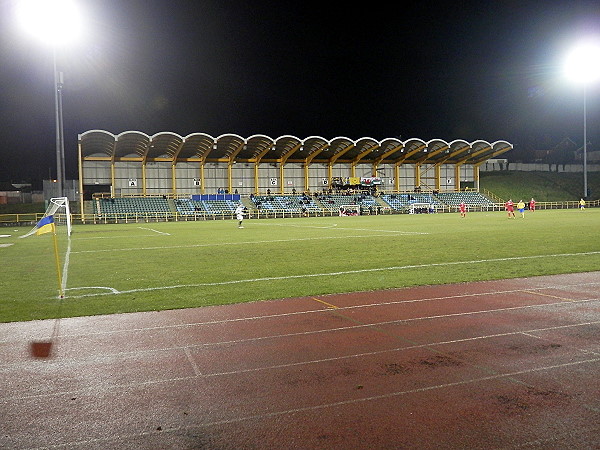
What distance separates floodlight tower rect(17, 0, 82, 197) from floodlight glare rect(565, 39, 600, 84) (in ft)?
138

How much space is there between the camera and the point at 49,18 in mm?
25875

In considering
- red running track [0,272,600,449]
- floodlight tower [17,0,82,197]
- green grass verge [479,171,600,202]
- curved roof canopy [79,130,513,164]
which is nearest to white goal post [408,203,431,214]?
curved roof canopy [79,130,513,164]

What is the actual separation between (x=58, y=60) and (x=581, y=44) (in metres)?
43.1

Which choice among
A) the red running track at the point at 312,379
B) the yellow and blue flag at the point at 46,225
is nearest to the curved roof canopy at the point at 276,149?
the yellow and blue flag at the point at 46,225

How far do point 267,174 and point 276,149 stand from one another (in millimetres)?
4753

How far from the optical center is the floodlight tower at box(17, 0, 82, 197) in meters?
25.6

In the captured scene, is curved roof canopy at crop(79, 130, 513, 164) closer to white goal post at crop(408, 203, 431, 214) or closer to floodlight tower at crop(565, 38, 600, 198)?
white goal post at crop(408, 203, 431, 214)

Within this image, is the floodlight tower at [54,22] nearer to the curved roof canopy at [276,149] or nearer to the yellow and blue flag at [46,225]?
the yellow and blue flag at [46,225]

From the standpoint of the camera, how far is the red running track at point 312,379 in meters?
3.91

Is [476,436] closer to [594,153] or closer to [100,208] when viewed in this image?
[100,208]

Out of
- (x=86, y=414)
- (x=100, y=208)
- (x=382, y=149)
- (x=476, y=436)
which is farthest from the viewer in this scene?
(x=382, y=149)

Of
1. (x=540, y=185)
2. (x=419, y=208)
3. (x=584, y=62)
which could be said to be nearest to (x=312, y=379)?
(x=584, y=62)

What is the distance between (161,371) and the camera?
215 inches

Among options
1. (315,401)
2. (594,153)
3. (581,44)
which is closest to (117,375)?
(315,401)
